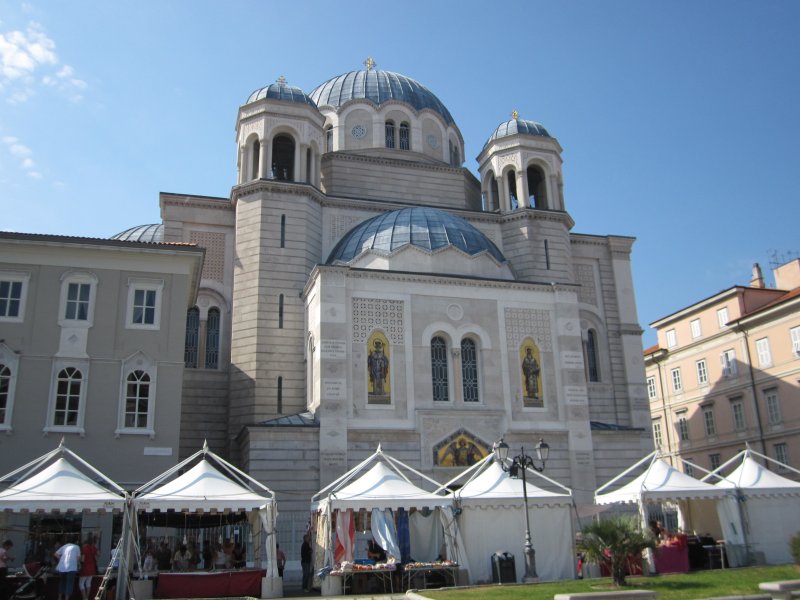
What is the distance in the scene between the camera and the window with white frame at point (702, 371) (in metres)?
45.0

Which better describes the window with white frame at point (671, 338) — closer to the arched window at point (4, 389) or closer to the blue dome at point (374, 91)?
the blue dome at point (374, 91)

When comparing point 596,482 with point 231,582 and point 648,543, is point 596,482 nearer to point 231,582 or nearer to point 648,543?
point 648,543

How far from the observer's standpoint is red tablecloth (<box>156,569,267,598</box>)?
17.7m

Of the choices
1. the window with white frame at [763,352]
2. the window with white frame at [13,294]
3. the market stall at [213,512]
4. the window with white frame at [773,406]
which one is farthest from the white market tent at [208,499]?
the window with white frame at [763,352]

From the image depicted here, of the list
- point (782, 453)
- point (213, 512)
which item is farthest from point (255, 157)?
point (782, 453)

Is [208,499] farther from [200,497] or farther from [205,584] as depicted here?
[205,584]

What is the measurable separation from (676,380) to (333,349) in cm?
2867

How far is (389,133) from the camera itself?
40781 millimetres

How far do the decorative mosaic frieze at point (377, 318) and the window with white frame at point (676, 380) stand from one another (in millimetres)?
25850

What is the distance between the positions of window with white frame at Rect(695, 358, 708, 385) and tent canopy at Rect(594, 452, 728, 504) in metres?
24.0

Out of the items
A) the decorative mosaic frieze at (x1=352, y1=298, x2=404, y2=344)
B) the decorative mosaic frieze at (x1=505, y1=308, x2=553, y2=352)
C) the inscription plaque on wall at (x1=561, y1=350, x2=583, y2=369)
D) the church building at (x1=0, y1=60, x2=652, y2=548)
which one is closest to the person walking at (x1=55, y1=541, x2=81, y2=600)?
the church building at (x1=0, y1=60, x2=652, y2=548)

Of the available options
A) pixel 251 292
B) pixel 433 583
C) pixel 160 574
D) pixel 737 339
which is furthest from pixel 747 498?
pixel 737 339

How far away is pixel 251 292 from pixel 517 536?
15.1 meters

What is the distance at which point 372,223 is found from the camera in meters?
32.7
